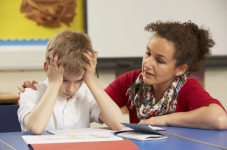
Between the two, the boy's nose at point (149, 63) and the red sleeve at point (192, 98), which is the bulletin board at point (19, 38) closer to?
the boy's nose at point (149, 63)

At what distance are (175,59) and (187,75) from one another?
0.15 meters

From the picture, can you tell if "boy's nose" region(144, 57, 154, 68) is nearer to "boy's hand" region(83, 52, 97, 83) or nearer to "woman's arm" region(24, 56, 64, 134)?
"boy's hand" region(83, 52, 97, 83)

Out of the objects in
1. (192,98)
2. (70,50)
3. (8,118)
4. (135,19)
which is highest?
(135,19)

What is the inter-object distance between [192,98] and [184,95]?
8 centimetres

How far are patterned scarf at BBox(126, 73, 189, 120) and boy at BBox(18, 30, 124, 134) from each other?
0.94ft

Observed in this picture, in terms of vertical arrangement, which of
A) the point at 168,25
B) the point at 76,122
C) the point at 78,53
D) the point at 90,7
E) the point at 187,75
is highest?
the point at 90,7

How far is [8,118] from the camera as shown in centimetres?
179

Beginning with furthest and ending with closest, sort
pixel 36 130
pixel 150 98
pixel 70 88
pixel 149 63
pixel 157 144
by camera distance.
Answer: pixel 150 98 < pixel 149 63 < pixel 70 88 < pixel 36 130 < pixel 157 144

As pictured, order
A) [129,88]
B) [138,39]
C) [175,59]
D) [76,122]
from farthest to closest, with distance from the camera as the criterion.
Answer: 1. [138,39]
2. [129,88]
3. [175,59]
4. [76,122]

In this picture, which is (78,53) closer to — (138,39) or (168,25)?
(168,25)

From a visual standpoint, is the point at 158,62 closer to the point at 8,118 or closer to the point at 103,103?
the point at 103,103

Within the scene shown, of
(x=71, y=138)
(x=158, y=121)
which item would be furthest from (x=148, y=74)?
(x=71, y=138)

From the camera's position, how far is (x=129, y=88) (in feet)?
6.28

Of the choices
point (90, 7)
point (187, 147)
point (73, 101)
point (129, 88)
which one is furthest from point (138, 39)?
point (187, 147)
